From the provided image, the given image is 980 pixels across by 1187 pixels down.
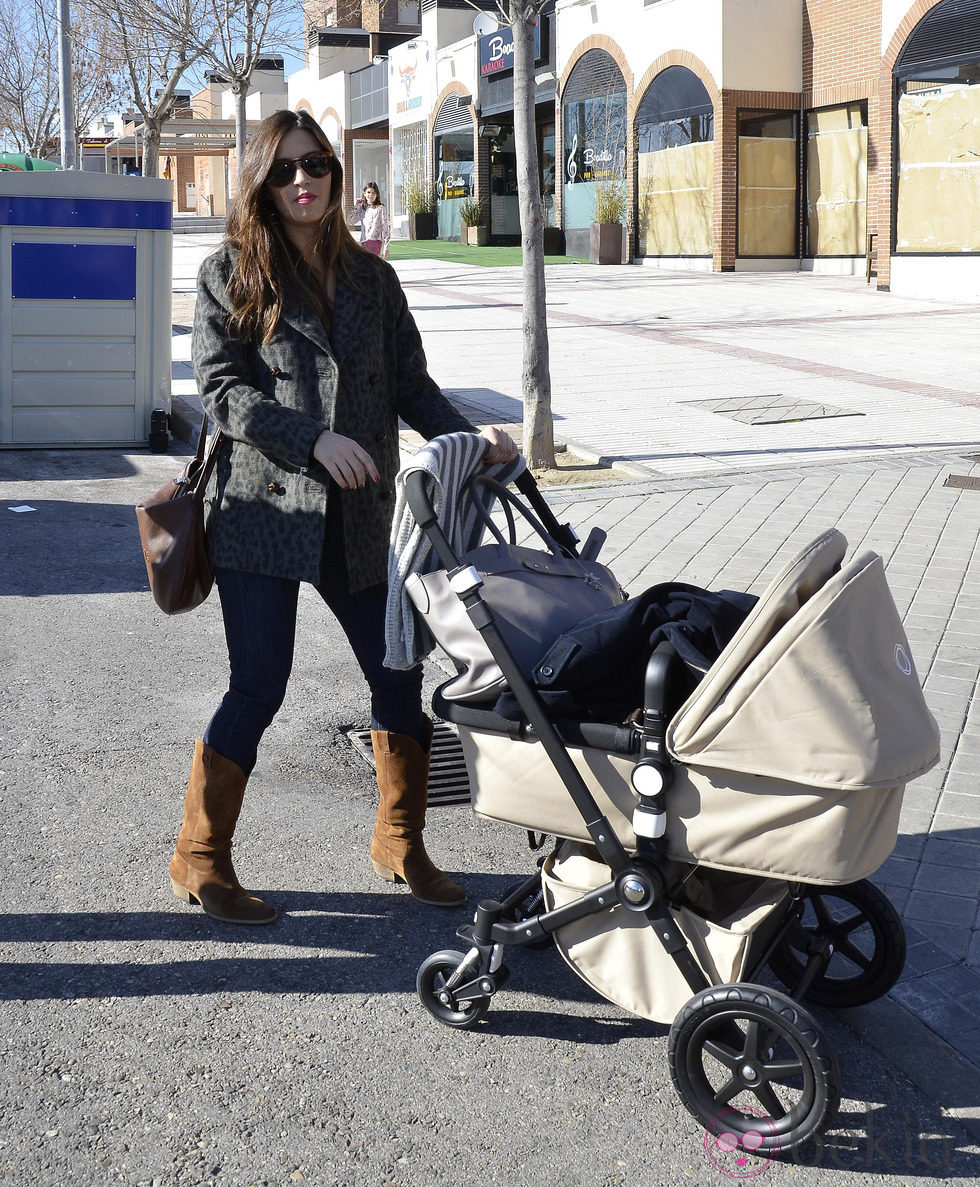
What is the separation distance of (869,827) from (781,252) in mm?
26775

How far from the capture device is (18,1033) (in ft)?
9.78

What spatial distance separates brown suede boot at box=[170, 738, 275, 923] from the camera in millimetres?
3391

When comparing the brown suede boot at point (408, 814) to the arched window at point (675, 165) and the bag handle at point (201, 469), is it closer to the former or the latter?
the bag handle at point (201, 469)

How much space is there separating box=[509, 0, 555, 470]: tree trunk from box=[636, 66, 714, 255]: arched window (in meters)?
19.2

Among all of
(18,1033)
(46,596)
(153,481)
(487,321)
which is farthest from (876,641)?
(487,321)

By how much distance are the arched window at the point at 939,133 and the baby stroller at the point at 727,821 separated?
2118 cm

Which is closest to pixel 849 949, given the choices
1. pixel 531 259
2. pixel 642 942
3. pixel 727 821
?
pixel 642 942

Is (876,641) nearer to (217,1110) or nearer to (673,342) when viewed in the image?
(217,1110)

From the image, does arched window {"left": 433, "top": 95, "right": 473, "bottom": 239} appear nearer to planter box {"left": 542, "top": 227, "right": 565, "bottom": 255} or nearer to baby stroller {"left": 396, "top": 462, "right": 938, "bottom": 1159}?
planter box {"left": 542, "top": 227, "right": 565, "bottom": 255}

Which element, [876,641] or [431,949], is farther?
[431,949]

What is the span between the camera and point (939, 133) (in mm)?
22484

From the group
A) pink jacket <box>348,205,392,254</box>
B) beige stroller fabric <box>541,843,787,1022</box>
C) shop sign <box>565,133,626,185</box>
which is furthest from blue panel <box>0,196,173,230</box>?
shop sign <box>565,133,626,185</box>

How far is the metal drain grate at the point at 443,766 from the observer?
440 centimetres

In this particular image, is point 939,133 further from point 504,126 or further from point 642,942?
point 642,942
